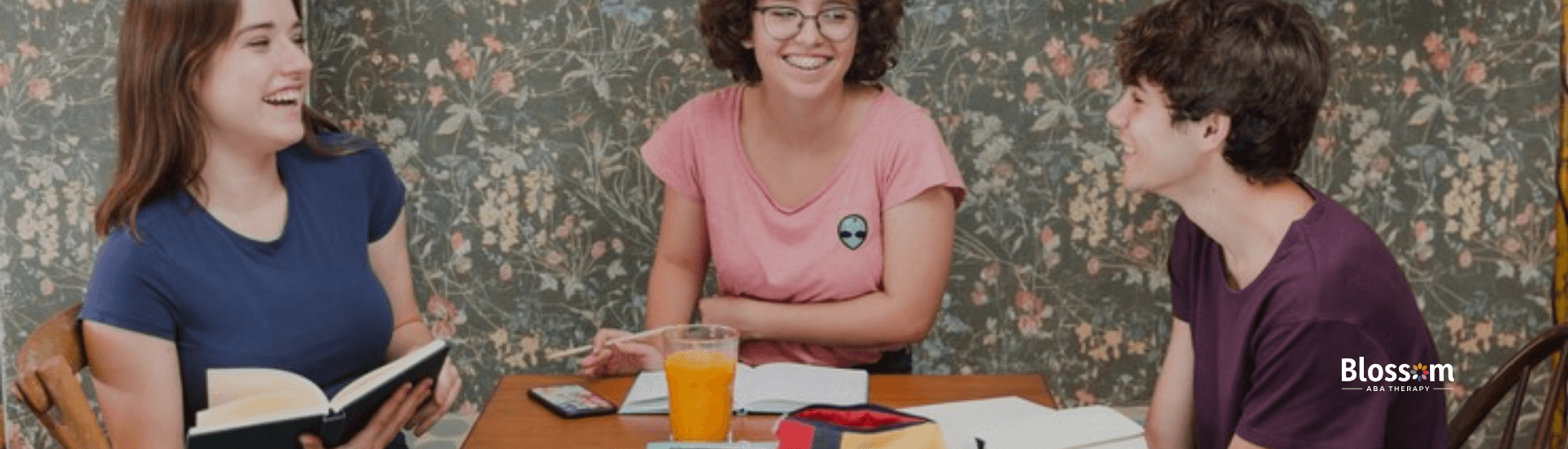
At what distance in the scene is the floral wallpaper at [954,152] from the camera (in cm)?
304

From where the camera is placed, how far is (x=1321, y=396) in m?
1.50

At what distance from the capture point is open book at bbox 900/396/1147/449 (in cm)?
158

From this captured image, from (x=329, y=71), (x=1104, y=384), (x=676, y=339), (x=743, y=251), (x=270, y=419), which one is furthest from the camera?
(x=1104, y=384)

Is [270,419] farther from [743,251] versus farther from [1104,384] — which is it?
[1104,384]

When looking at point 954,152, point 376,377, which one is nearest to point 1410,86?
point 954,152

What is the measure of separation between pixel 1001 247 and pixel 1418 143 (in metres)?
0.88

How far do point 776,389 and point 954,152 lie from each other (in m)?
1.38

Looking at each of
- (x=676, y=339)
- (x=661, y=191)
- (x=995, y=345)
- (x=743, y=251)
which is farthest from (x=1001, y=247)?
(x=676, y=339)

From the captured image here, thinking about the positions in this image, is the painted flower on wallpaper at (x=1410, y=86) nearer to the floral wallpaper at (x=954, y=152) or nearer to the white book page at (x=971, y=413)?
the floral wallpaper at (x=954, y=152)

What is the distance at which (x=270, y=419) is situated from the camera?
1433 mm

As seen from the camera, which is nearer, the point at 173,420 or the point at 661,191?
the point at 173,420

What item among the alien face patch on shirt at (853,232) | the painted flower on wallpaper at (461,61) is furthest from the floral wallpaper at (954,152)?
the alien face patch on shirt at (853,232)

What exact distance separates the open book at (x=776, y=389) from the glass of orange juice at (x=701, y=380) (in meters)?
0.08

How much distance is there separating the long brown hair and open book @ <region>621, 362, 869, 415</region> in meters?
0.60
